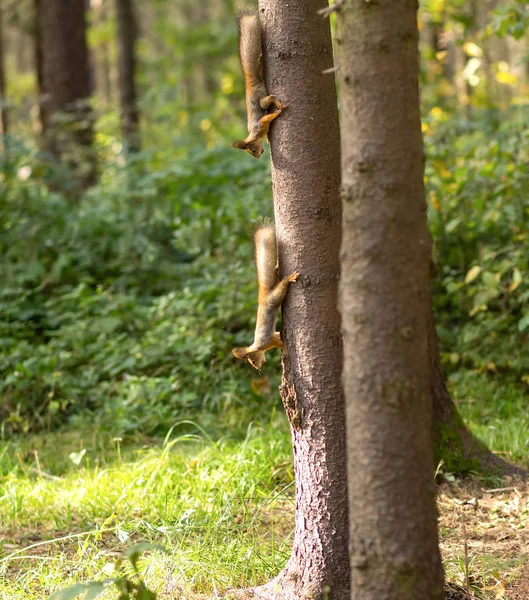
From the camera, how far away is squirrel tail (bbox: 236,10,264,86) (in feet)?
8.11

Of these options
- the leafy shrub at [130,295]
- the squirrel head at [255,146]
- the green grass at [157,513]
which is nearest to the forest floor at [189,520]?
the green grass at [157,513]

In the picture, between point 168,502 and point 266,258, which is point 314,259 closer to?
point 266,258

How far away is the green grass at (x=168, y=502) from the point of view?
264 centimetres

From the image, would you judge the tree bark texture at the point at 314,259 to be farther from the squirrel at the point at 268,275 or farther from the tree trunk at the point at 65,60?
the tree trunk at the point at 65,60

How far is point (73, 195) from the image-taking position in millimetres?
8469

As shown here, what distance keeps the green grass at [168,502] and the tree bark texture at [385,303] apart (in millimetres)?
833

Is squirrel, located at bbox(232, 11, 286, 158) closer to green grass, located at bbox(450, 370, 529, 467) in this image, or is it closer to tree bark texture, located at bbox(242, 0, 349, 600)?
tree bark texture, located at bbox(242, 0, 349, 600)

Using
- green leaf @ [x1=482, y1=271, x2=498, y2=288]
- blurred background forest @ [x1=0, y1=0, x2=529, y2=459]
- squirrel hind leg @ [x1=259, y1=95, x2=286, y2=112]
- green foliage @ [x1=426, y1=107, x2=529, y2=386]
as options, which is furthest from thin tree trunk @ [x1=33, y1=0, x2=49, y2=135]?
squirrel hind leg @ [x1=259, y1=95, x2=286, y2=112]

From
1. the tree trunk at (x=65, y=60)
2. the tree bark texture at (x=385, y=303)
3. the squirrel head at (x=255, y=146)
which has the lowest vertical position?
the tree bark texture at (x=385, y=303)

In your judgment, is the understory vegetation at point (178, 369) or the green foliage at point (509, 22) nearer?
the understory vegetation at point (178, 369)

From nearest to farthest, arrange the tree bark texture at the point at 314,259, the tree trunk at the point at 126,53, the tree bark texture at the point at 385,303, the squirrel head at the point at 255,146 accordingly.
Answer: the tree bark texture at the point at 385,303 → the tree bark texture at the point at 314,259 → the squirrel head at the point at 255,146 → the tree trunk at the point at 126,53

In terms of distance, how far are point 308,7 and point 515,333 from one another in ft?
9.83

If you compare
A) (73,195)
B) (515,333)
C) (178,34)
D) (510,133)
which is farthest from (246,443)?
(178,34)

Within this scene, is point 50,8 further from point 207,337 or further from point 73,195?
point 207,337
